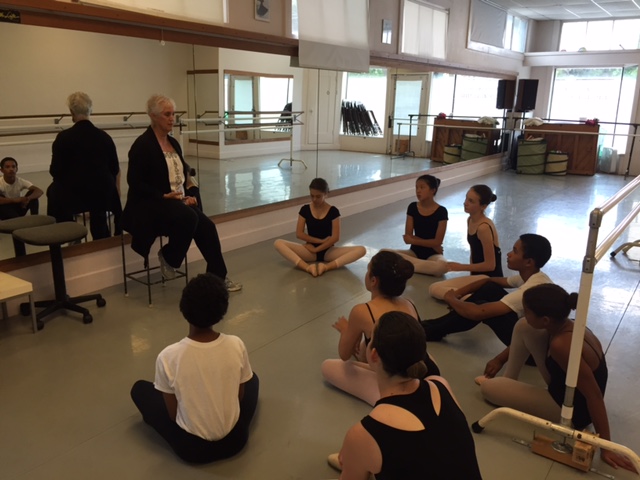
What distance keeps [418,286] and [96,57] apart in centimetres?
292

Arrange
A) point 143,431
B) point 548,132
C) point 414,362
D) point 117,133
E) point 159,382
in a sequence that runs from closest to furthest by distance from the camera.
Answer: point 414,362 → point 159,382 → point 143,431 → point 117,133 → point 548,132

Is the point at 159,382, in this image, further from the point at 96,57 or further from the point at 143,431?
the point at 96,57

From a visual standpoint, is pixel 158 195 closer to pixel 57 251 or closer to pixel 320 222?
pixel 57 251

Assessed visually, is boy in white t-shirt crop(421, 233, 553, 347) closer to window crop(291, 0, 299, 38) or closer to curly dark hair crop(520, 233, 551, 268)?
curly dark hair crop(520, 233, 551, 268)

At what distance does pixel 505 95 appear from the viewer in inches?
450

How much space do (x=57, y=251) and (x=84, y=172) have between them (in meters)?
0.70

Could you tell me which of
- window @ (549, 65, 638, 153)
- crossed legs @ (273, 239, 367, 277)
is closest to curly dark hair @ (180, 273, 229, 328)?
crossed legs @ (273, 239, 367, 277)

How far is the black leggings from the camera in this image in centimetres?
205

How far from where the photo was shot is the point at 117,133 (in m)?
3.98

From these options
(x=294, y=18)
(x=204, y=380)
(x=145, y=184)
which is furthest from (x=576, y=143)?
(x=204, y=380)

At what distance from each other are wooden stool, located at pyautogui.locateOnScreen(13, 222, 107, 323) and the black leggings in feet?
4.43

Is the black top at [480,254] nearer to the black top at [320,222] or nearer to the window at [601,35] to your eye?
the black top at [320,222]

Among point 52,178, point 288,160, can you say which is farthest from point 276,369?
point 288,160

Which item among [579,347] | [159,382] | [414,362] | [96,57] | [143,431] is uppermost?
[96,57]
